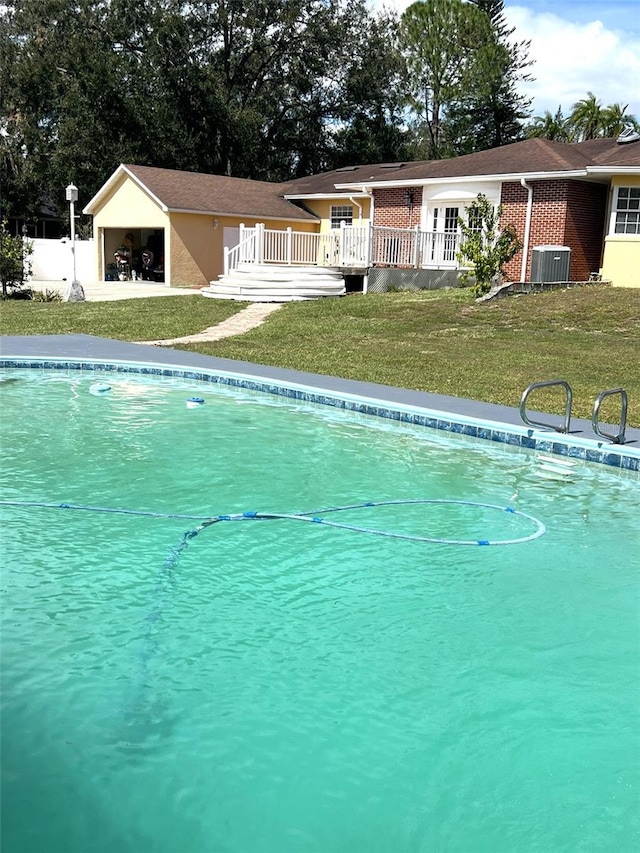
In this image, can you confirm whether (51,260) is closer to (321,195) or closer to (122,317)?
(321,195)

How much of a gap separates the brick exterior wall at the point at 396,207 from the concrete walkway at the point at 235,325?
6456 mm

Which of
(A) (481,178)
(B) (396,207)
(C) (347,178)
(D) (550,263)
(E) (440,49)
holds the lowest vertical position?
(D) (550,263)

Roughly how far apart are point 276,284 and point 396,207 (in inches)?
245

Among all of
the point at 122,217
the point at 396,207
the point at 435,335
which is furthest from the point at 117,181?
the point at 435,335

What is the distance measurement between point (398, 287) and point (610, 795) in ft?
66.0

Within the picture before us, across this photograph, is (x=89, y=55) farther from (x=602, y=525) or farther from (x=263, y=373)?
(x=602, y=525)

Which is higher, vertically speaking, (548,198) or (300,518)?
(548,198)

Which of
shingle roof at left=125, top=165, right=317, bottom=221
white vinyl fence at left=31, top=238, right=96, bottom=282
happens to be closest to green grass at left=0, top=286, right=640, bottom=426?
shingle roof at left=125, top=165, right=317, bottom=221

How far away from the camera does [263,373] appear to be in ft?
37.4

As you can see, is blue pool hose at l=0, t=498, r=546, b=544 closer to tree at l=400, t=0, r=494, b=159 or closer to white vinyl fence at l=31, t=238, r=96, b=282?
white vinyl fence at l=31, t=238, r=96, b=282

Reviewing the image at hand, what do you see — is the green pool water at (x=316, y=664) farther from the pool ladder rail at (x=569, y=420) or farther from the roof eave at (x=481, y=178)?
the roof eave at (x=481, y=178)

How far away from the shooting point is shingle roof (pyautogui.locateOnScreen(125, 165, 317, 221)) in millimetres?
27047

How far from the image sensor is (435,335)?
610 inches

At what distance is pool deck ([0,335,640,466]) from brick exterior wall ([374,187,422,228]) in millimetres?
12971
